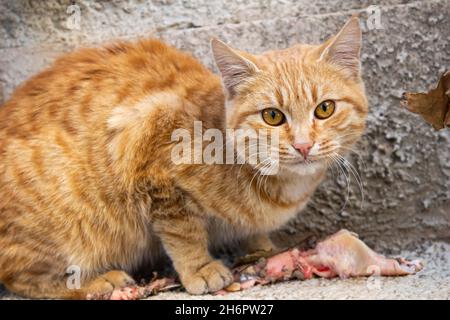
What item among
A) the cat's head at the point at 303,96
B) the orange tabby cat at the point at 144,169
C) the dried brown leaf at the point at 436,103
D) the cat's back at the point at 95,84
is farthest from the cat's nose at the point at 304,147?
the cat's back at the point at 95,84

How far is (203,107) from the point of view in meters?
2.44

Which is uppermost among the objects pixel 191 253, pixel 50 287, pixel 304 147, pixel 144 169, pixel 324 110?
pixel 324 110

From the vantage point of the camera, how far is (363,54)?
278 cm

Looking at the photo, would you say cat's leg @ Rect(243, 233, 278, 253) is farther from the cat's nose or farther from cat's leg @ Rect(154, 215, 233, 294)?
the cat's nose

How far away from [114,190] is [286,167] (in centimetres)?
69

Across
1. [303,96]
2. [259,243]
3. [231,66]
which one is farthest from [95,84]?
[259,243]

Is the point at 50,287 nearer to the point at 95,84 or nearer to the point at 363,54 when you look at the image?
the point at 95,84

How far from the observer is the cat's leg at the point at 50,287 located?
8.04 feet

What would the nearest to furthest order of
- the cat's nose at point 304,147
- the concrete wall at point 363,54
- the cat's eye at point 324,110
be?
the cat's nose at point 304,147, the cat's eye at point 324,110, the concrete wall at point 363,54

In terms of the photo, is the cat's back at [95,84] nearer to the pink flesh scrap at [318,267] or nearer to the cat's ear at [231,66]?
the cat's ear at [231,66]

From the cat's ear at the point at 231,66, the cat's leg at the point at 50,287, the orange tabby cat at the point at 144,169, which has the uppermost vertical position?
the cat's ear at the point at 231,66

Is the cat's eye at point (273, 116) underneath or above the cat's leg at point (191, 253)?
above

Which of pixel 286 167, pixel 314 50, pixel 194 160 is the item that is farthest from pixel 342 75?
pixel 194 160

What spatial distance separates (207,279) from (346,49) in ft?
3.39
